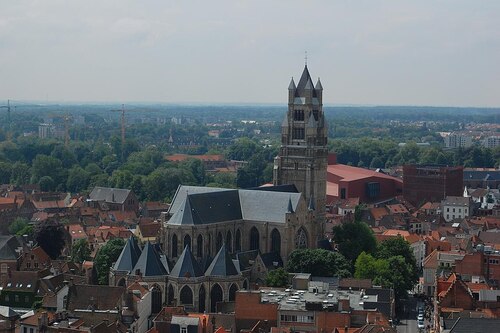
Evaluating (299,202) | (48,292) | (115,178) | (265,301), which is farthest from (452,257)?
(115,178)

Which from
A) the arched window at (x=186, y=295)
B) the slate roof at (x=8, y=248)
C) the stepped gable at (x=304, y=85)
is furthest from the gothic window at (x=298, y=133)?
the slate roof at (x=8, y=248)

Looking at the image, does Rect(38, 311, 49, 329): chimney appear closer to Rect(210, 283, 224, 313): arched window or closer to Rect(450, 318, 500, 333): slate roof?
Rect(210, 283, 224, 313): arched window

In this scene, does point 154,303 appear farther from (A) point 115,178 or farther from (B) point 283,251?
(A) point 115,178

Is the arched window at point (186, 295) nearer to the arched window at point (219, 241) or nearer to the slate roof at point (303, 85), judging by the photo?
the arched window at point (219, 241)

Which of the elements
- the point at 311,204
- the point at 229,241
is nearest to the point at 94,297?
the point at 229,241

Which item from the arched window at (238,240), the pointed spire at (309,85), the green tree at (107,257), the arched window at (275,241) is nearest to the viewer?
the green tree at (107,257)
